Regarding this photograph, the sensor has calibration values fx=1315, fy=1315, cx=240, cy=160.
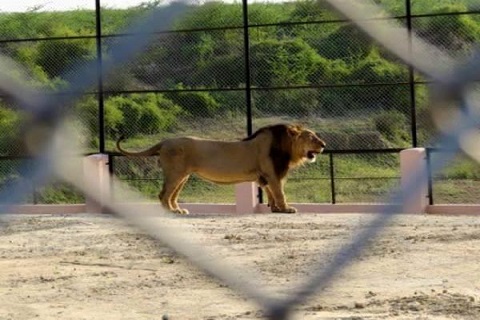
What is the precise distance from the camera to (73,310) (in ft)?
21.7

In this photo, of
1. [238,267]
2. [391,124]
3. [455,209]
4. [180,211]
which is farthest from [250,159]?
[238,267]

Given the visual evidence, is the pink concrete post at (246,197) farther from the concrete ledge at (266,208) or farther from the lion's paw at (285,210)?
the lion's paw at (285,210)

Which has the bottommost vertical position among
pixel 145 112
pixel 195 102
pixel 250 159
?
pixel 250 159

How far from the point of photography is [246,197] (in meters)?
13.5

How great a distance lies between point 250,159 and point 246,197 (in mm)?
745

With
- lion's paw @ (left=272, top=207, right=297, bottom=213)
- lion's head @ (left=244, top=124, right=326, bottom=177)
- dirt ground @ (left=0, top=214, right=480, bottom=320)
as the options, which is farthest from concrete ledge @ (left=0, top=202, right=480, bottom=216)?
dirt ground @ (left=0, top=214, right=480, bottom=320)

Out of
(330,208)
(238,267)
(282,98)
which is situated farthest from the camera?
(282,98)

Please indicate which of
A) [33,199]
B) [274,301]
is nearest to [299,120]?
[33,199]

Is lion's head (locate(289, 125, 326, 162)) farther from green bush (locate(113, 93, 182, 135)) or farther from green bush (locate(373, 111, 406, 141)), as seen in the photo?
green bush (locate(373, 111, 406, 141))

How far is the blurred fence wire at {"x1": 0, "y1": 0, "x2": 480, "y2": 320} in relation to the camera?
1562 millimetres

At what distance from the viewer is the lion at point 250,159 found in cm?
1291

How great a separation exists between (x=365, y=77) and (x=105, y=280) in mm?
9136

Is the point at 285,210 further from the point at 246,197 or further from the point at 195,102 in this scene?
the point at 195,102

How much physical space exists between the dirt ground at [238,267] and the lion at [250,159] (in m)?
0.99
